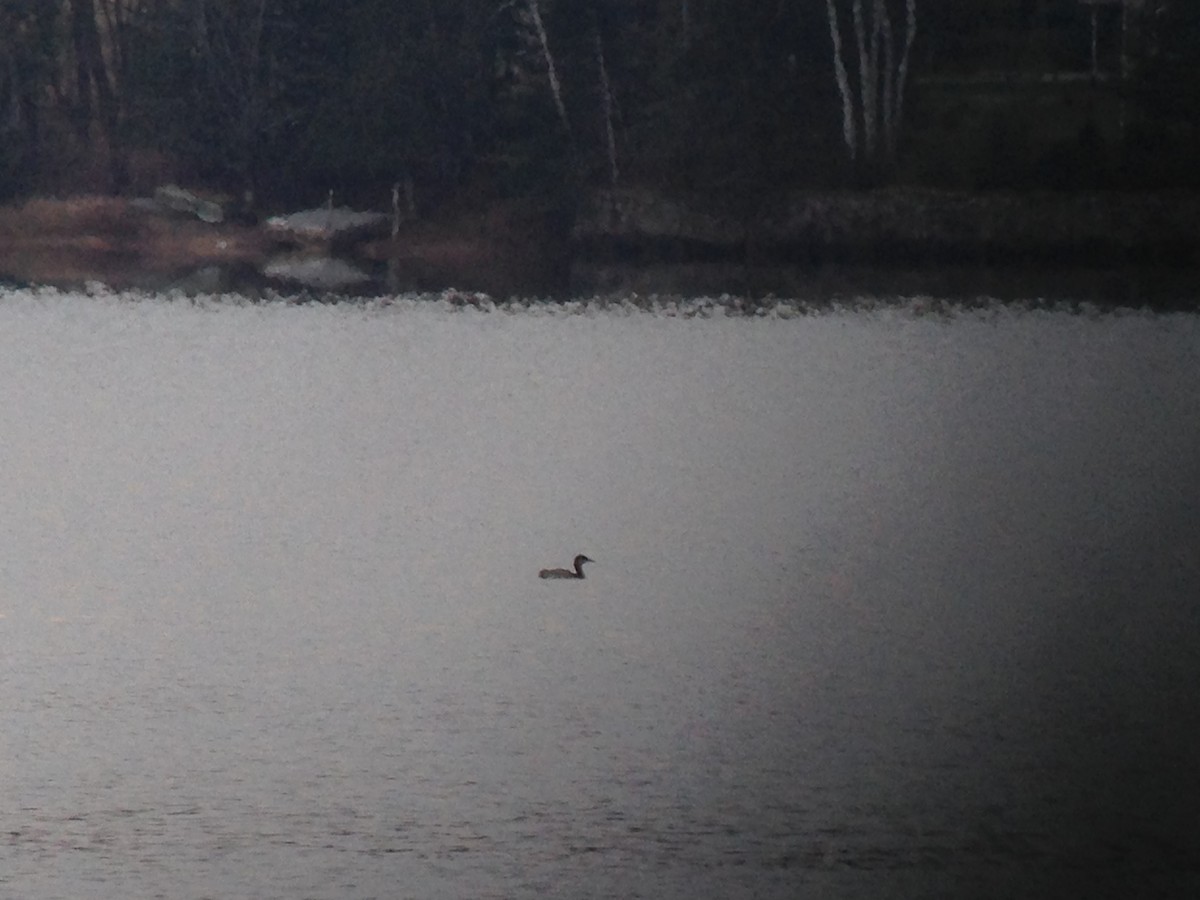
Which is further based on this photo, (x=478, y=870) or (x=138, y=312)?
(x=138, y=312)

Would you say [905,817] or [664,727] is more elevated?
[664,727]

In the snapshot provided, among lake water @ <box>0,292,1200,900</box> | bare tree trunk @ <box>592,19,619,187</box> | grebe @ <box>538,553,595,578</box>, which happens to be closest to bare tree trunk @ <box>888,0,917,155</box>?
lake water @ <box>0,292,1200,900</box>

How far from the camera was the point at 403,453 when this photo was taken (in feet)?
8.68

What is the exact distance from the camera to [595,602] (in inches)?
102

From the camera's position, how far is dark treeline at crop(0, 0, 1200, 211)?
258 centimetres

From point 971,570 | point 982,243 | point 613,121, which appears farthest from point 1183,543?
point 613,121

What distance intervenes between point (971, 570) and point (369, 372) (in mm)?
1150

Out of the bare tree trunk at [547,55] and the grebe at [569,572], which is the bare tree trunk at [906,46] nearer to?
the bare tree trunk at [547,55]

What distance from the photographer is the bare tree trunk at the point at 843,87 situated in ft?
8.54

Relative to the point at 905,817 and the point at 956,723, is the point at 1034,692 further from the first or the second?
the point at 905,817

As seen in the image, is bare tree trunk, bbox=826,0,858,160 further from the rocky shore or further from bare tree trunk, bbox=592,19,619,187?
bare tree trunk, bbox=592,19,619,187

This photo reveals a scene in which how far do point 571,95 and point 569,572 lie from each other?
87 centimetres

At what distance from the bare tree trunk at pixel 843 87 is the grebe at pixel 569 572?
2.91ft

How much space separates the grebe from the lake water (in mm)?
16
